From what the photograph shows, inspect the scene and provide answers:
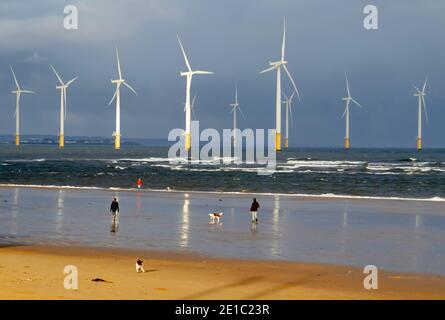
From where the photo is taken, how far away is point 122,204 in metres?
46.6

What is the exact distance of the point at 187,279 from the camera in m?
19.2

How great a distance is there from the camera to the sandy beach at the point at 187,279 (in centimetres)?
1691

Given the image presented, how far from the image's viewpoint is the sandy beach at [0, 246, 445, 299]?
16906mm

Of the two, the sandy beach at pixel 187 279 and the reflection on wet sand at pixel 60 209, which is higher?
the sandy beach at pixel 187 279

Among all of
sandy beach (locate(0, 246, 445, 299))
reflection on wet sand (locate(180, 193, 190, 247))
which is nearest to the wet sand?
reflection on wet sand (locate(180, 193, 190, 247))

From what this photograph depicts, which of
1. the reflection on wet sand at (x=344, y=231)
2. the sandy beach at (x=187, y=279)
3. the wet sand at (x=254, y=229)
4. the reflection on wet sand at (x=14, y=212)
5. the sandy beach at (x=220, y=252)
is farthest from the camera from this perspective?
the reflection on wet sand at (x=14, y=212)

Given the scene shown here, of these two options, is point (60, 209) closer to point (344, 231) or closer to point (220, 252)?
point (344, 231)

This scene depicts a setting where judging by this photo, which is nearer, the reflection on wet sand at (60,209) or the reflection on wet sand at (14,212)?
the reflection on wet sand at (14,212)

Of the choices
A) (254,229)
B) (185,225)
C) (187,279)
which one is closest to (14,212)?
(185,225)

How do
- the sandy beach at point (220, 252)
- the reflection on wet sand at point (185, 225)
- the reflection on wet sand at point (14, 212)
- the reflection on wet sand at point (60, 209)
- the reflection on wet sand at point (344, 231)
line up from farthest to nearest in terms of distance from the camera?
1. the reflection on wet sand at point (60, 209)
2. the reflection on wet sand at point (14, 212)
3. the reflection on wet sand at point (185, 225)
4. the reflection on wet sand at point (344, 231)
5. the sandy beach at point (220, 252)

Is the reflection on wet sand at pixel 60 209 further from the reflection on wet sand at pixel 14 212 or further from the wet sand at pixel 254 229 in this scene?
the reflection on wet sand at pixel 14 212

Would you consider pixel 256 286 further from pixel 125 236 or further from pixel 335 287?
pixel 125 236

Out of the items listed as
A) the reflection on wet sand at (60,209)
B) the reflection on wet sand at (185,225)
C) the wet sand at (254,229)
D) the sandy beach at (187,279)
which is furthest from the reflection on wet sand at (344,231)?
the reflection on wet sand at (60,209)
